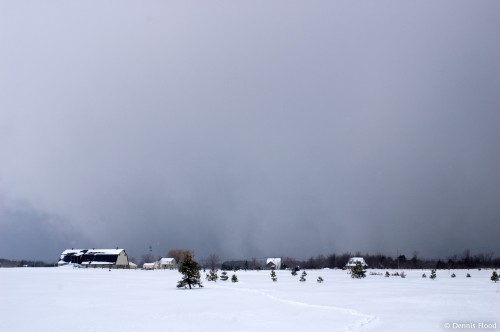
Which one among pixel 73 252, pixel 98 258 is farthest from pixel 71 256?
pixel 98 258

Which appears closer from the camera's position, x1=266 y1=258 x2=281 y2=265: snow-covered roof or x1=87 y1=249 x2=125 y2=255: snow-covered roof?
x1=87 y1=249 x2=125 y2=255: snow-covered roof

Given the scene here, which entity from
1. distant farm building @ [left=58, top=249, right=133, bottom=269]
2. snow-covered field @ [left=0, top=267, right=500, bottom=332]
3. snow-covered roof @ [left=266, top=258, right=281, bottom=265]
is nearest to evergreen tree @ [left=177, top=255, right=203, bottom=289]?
snow-covered field @ [left=0, top=267, right=500, bottom=332]

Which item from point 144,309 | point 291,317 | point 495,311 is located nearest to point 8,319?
point 144,309

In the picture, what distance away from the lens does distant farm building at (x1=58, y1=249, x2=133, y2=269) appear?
15175 centimetres

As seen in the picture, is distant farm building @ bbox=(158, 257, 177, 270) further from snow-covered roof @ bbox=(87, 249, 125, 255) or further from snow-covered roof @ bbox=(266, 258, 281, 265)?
snow-covered roof @ bbox=(266, 258, 281, 265)

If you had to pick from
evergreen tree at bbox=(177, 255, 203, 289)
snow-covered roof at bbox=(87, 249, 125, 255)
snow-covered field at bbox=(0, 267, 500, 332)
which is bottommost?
snow-covered field at bbox=(0, 267, 500, 332)

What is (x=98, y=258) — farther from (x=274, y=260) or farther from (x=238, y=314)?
(x=238, y=314)

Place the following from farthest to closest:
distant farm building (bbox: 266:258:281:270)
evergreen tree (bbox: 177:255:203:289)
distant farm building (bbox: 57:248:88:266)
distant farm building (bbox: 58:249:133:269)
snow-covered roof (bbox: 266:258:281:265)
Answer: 1. snow-covered roof (bbox: 266:258:281:265)
2. distant farm building (bbox: 266:258:281:270)
3. distant farm building (bbox: 57:248:88:266)
4. distant farm building (bbox: 58:249:133:269)
5. evergreen tree (bbox: 177:255:203:289)

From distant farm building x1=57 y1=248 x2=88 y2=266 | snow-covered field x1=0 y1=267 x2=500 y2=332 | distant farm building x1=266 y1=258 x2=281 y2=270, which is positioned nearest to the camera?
snow-covered field x1=0 y1=267 x2=500 y2=332

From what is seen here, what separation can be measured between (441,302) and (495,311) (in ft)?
19.2

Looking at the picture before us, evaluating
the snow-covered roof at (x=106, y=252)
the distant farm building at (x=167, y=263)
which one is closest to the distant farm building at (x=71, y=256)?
the snow-covered roof at (x=106, y=252)

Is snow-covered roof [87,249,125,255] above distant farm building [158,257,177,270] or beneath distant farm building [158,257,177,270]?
above

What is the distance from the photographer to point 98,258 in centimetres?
15688

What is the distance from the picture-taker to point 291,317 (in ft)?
74.8
